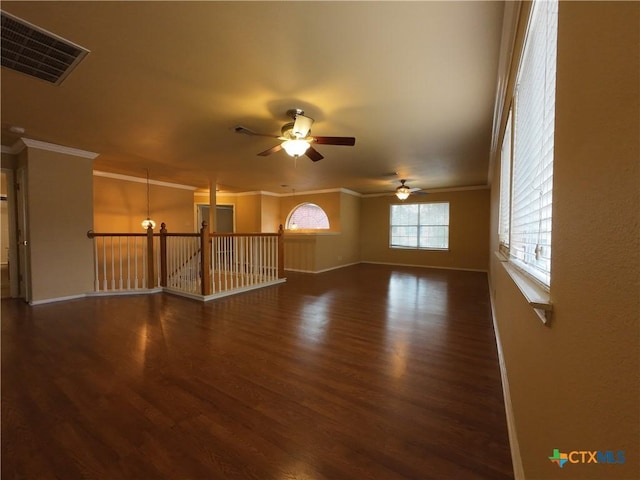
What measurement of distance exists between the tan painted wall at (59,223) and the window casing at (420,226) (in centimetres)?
763

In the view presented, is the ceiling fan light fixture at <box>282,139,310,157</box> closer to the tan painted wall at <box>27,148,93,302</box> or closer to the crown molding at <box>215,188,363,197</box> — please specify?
the tan painted wall at <box>27,148,93,302</box>

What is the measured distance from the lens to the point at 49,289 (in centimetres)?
402

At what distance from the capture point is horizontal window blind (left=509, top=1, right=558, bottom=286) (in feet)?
3.46

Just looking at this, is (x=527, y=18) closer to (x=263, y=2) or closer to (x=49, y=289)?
(x=263, y=2)

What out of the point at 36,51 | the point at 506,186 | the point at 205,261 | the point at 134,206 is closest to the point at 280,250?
the point at 205,261

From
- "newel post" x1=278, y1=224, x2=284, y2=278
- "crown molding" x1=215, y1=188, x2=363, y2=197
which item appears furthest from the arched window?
"newel post" x1=278, y1=224, x2=284, y2=278

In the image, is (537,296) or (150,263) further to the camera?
(150,263)

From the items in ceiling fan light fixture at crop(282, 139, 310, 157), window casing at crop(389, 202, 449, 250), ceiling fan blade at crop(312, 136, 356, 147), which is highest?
ceiling fan blade at crop(312, 136, 356, 147)

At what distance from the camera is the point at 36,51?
1.94 meters

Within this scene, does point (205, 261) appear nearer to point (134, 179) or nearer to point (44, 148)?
point (44, 148)

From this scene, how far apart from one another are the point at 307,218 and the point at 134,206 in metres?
4.91

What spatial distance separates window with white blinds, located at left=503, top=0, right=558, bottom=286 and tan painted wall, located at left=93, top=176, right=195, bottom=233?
7.32 meters

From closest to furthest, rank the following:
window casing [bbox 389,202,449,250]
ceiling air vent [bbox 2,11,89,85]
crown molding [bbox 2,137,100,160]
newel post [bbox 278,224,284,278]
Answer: ceiling air vent [bbox 2,11,89,85] < crown molding [bbox 2,137,100,160] < newel post [bbox 278,224,284,278] < window casing [bbox 389,202,449,250]

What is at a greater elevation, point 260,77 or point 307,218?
point 260,77
